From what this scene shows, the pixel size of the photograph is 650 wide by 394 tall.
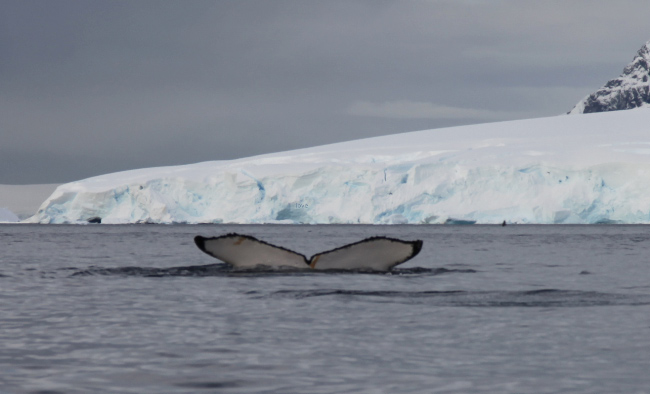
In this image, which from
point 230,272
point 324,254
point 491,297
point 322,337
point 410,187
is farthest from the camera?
point 410,187

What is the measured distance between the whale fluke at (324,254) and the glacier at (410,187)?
40251 mm

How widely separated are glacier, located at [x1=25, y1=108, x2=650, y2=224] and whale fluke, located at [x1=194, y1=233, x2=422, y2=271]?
4025 centimetres

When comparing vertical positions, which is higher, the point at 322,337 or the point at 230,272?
the point at 230,272

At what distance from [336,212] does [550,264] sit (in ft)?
124

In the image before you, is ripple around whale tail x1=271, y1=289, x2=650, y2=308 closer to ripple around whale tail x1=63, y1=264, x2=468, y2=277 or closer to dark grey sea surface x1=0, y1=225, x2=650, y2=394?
dark grey sea surface x1=0, y1=225, x2=650, y2=394

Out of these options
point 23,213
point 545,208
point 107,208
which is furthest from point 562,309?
point 23,213

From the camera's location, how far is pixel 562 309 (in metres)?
9.07

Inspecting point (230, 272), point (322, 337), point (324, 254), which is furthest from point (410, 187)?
point (322, 337)

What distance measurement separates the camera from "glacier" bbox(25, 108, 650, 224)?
52.8 metres

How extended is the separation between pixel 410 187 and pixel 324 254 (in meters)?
42.2

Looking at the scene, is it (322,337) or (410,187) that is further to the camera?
(410,187)

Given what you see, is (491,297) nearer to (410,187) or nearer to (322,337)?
(322,337)

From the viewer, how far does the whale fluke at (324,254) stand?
42.2 ft

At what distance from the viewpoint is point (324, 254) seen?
42.9 feet
